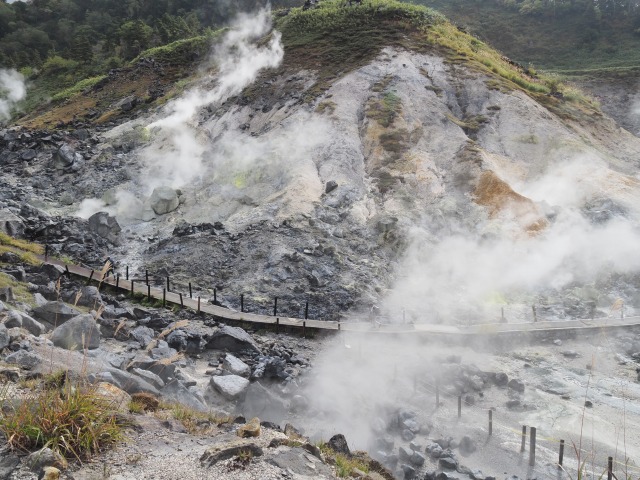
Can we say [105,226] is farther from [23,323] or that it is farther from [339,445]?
[339,445]

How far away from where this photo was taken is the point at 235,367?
1369 centimetres

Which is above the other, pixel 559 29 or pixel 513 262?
pixel 559 29

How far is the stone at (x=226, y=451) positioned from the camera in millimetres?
5688

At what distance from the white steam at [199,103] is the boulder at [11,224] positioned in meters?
7.52

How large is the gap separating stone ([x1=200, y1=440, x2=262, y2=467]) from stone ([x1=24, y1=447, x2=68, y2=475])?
1511mm

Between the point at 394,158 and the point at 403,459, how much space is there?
2147cm

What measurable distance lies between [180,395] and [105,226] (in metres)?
18.1

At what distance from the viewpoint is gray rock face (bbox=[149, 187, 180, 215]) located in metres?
27.3

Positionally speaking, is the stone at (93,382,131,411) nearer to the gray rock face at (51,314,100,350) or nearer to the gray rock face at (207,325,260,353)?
the gray rock face at (51,314,100,350)

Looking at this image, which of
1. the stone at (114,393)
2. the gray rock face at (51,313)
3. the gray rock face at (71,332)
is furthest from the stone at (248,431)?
the gray rock face at (51,313)

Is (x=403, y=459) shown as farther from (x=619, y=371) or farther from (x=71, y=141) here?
(x=71, y=141)

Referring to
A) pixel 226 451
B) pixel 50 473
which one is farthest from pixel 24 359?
pixel 226 451

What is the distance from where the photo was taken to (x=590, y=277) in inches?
867

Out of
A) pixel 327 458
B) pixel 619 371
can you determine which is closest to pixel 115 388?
pixel 327 458
